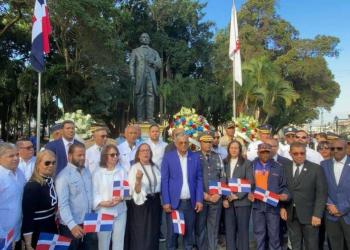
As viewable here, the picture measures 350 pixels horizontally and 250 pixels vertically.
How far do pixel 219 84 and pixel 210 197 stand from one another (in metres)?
31.8

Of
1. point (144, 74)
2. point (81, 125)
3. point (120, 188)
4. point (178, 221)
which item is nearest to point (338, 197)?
point (178, 221)

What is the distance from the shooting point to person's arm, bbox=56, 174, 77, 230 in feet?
13.3

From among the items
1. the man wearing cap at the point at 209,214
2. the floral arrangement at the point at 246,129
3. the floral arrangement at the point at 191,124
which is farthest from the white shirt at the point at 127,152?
the floral arrangement at the point at 246,129

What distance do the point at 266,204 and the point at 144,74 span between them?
6.70 m

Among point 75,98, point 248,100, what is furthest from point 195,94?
point 75,98

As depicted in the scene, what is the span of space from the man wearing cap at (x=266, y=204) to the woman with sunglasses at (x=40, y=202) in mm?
A: 2697

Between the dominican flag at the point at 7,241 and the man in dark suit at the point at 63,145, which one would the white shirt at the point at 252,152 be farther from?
the dominican flag at the point at 7,241

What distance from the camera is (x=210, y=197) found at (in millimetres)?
5422

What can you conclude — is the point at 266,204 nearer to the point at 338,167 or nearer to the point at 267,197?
the point at 267,197

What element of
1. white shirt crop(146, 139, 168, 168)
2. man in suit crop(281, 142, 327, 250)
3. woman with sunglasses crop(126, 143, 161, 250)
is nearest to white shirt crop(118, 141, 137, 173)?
white shirt crop(146, 139, 168, 168)

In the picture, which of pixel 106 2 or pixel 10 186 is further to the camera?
pixel 106 2

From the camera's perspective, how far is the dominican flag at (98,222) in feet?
14.0

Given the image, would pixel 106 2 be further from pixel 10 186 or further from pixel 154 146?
pixel 10 186

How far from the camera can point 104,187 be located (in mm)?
4613
